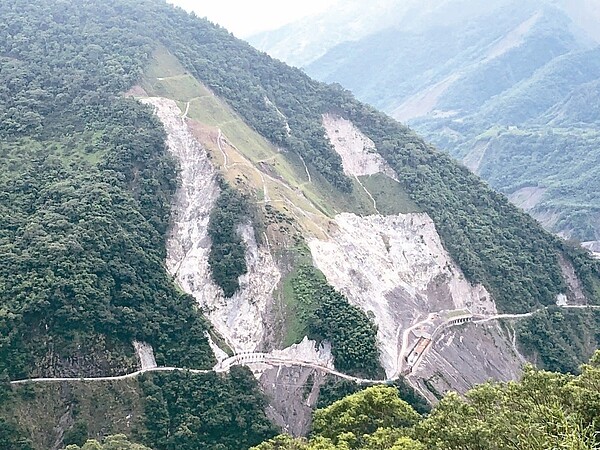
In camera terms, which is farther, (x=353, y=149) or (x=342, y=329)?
(x=353, y=149)

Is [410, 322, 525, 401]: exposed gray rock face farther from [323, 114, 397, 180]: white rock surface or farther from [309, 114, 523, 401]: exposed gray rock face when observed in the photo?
[323, 114, 397, 180]: white rock surface

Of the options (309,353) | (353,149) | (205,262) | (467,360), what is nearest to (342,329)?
(309,353)

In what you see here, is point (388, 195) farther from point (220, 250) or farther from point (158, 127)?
point (158, 127)

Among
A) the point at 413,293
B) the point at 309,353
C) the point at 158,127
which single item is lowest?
the point at 309,353

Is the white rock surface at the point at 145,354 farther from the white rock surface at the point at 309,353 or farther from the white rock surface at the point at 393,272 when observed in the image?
the white rock surface at the point at 393,272

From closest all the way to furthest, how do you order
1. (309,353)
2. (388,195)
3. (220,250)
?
(309,353)
(220,250)
(388,195)

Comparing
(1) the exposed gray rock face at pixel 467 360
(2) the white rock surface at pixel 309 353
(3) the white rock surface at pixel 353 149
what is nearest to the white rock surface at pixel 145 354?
(2) the white rock surface at pixel 309 353

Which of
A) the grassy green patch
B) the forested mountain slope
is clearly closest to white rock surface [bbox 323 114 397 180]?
the forested mountain slope
